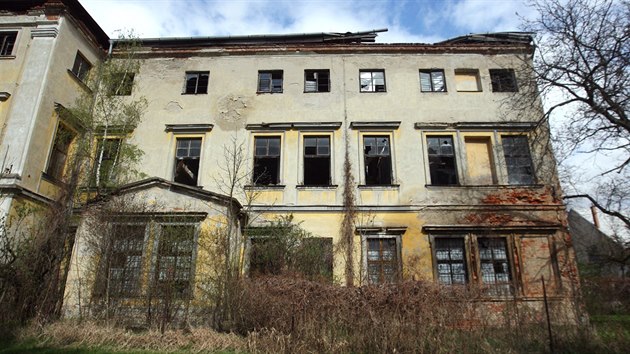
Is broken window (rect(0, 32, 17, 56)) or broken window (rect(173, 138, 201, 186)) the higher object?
broken window (rect(0, 32, 17, 56))

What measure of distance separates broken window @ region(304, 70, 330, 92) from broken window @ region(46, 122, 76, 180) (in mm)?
8824

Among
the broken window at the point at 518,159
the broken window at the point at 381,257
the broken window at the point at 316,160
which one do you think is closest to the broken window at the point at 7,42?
the broken window at the point at 316,160

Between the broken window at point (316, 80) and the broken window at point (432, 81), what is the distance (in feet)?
12.2

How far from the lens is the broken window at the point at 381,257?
1292 cm

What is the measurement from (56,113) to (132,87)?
3078 millimetres

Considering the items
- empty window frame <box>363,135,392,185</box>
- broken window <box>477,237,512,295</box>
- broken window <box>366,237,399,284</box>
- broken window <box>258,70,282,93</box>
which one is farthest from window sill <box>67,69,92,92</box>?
broken window <box>477,237,512,295</box>

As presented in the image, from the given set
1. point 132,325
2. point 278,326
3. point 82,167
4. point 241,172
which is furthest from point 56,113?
point 278,326

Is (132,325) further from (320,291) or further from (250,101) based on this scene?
(250,101)

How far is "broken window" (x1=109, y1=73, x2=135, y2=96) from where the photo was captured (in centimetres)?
1572

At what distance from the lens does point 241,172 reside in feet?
47.8

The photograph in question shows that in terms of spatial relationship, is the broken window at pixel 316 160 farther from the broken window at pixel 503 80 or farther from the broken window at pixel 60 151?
the broken window at pixel 60 151

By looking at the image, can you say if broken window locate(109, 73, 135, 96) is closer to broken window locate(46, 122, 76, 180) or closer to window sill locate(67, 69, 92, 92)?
window sill locate(67, 69, 92, 92)

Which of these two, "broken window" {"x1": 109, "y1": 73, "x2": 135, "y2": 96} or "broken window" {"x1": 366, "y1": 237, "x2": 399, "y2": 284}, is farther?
"broken window" {"x1": 109, "y1": 73, "x2": 135, "y2": 96}

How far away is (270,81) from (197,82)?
296 centimetres
